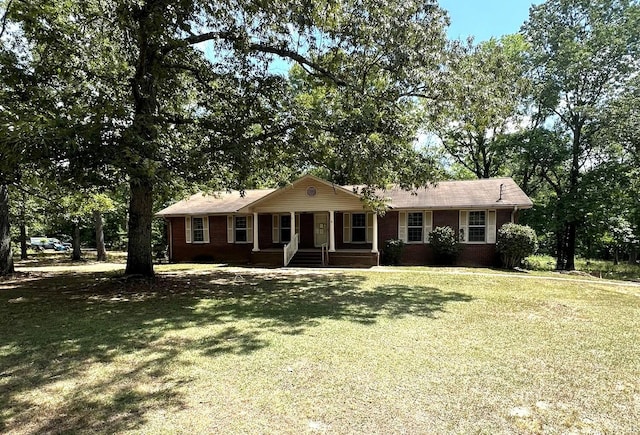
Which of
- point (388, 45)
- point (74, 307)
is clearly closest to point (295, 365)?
point (74, 307)

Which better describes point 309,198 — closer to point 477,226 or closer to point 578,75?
point 477,226

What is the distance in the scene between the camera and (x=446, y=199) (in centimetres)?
1919

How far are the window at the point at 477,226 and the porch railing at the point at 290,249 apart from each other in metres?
8.45

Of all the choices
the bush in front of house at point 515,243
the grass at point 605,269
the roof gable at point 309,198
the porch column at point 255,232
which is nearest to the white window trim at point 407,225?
the roof gable at point 309,198

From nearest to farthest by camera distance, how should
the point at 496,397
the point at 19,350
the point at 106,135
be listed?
the point at 496,397, the point at 19,350, the point at 106,135

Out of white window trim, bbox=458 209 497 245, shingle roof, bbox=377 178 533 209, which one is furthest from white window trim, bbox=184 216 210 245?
white window trim, bbox=458 209 497 245

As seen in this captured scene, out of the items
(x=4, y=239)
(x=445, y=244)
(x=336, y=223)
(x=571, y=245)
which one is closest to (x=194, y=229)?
(x=336, y=223)

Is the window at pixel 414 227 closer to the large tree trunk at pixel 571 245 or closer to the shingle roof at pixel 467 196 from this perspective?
the shingle roof at pixel 467 196

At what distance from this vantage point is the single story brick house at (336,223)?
1838cm

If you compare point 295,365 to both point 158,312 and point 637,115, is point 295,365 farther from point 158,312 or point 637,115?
point 637,115

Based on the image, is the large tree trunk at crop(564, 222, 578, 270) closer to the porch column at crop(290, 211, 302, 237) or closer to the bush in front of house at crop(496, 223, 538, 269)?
the bush in front of house at crop(496, 223, 538, 269)

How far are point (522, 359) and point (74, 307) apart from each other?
9.06 m

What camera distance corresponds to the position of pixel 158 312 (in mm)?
8406

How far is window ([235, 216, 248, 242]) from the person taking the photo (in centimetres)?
2175
